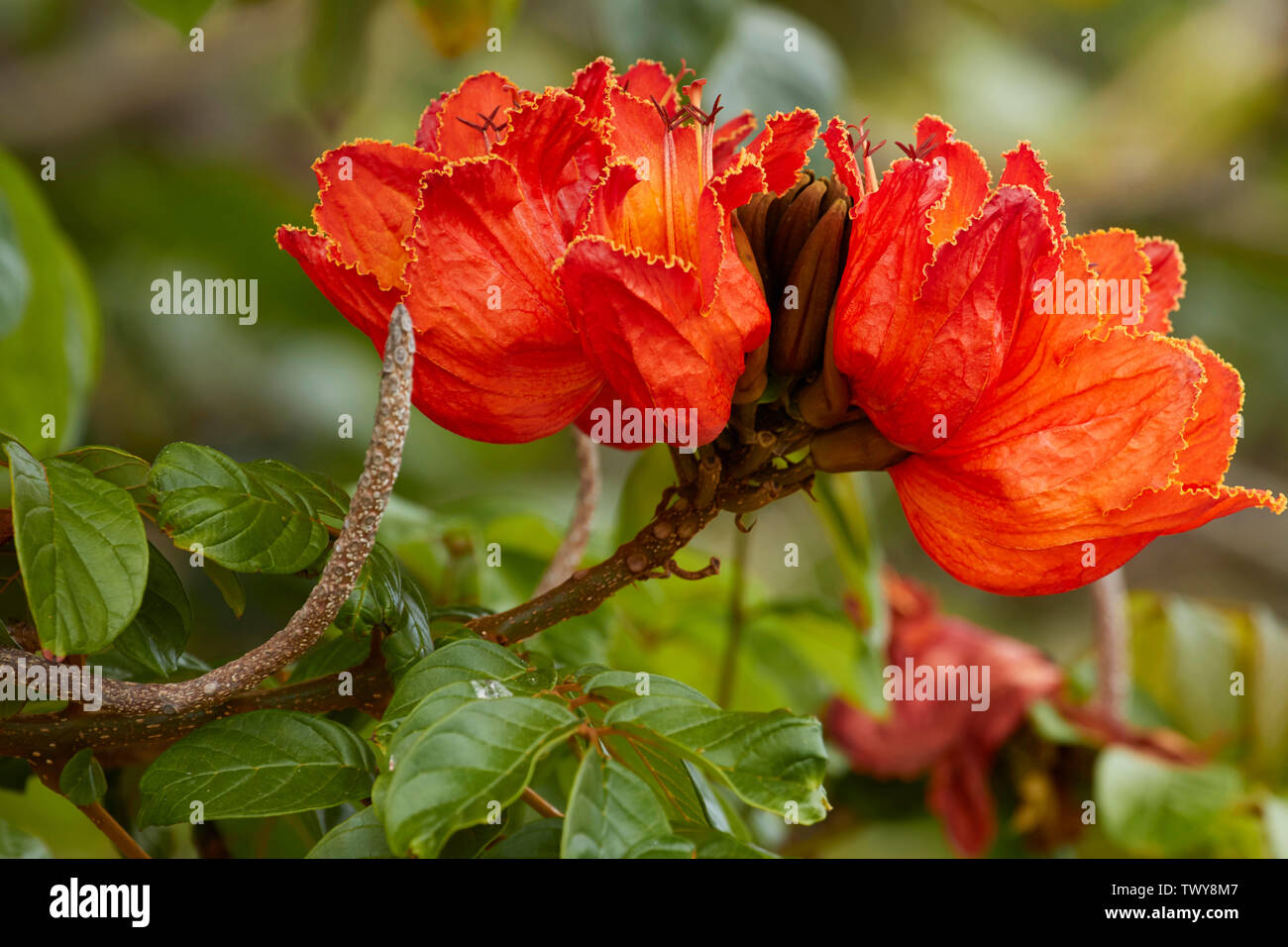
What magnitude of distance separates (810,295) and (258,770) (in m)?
0.21

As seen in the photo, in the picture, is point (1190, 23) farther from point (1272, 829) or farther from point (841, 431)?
point (841, 431)

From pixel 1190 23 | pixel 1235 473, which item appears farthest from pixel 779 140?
pixel 1190 23

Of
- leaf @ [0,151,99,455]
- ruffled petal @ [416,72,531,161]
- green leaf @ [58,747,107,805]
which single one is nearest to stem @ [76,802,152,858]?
green leaf @ [58,747,107,805]

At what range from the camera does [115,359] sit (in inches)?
56.2

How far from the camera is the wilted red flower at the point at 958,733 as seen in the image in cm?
74

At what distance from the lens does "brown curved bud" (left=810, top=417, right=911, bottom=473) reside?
0.35 metres

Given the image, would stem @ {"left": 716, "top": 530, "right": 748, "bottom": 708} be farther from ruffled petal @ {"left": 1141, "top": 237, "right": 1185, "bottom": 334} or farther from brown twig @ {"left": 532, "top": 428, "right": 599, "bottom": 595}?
ruffled petal @ {"left": 1141, "top": 237, "right": 1185, "bottom": 334}

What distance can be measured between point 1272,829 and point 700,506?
0.49 metres

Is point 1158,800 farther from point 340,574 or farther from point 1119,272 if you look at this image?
point 340,574

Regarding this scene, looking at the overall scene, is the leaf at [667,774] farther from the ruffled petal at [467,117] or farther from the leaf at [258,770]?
the ruffled petal at [467,117]

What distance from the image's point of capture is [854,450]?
352 mm

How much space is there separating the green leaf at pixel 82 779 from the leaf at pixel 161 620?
3cm

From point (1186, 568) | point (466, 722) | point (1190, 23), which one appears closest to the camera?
point (466, 722)

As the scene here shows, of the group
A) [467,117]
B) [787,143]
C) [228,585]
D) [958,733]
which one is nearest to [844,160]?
[787,143]
